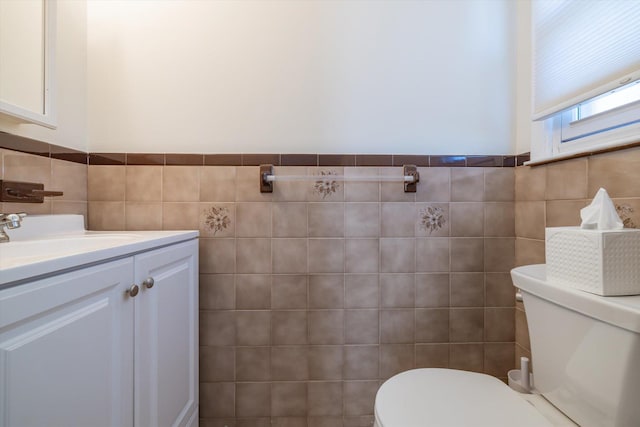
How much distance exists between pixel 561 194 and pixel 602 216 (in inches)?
18.4

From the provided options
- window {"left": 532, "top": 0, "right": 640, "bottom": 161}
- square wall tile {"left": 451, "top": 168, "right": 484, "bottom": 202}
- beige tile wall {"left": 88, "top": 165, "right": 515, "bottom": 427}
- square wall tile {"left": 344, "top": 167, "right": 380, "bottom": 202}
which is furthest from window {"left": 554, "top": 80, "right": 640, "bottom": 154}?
square wall tile {"left": 344, "top": 167, "right": 380, "bottom": 202}

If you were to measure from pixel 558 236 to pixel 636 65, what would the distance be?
1.95ft

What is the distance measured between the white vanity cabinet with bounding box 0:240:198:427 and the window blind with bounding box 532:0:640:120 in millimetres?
1514

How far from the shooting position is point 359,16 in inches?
51.2

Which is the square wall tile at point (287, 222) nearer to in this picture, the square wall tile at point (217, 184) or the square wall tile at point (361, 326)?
the square wall tile at point (217, 184)

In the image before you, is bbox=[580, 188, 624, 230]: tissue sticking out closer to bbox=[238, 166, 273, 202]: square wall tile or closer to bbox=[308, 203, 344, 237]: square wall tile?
bbox=[308, 203, 344, 237]: square wall tile

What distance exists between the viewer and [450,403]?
0.80 metres

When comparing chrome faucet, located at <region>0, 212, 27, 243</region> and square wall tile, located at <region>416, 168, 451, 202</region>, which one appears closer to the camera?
chrome faucet, located at <region>0, 212, 27, 243</region>

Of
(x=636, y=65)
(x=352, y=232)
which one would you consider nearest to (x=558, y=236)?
(x=636, y=65)

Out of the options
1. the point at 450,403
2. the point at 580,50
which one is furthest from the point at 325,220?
the point at 580,50

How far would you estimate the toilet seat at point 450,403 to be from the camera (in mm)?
728

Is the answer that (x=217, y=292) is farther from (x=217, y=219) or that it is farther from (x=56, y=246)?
(x=56, y=246)

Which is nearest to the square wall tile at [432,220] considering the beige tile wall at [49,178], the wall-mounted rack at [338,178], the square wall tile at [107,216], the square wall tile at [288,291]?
the wall-mounted rack at [338,178]

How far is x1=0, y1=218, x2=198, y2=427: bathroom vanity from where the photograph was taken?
0.49 meters
